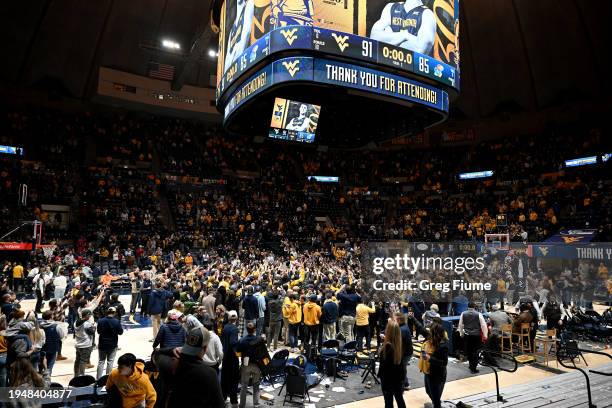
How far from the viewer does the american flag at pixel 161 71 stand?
3141 centimetres

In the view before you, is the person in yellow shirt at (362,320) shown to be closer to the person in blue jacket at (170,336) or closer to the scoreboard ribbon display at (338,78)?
the person in blue jacket at (170,336)

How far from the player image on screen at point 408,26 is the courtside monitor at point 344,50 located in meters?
0.02

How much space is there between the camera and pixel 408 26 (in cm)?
982

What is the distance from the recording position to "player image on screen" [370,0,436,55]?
31.4ft

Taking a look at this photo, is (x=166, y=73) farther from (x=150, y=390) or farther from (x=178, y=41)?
(x=150, y=390)

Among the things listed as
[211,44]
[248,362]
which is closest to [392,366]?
[248,362]

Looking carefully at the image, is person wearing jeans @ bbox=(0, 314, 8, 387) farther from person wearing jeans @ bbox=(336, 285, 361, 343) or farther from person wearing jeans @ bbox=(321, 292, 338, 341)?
person wearing jeans @ bbox=(336, 285, 361, 343)

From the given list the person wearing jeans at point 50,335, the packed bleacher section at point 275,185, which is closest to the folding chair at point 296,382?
the person wearing jeans at point 50,335

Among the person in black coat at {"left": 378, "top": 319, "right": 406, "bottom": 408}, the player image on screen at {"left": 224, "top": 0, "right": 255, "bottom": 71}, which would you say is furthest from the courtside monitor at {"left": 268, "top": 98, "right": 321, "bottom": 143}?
the person in black coat at {"left": 378, "top": 319, "right": 406, "bottom": 408}

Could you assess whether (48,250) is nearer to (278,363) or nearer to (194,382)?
(278,363)

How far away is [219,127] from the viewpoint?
126 feet

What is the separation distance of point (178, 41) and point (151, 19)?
2.21 metres

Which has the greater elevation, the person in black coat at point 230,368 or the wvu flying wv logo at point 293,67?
the wvu flying wv logo at point 293,67

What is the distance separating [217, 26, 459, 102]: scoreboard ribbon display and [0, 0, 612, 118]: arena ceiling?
2041 cm
